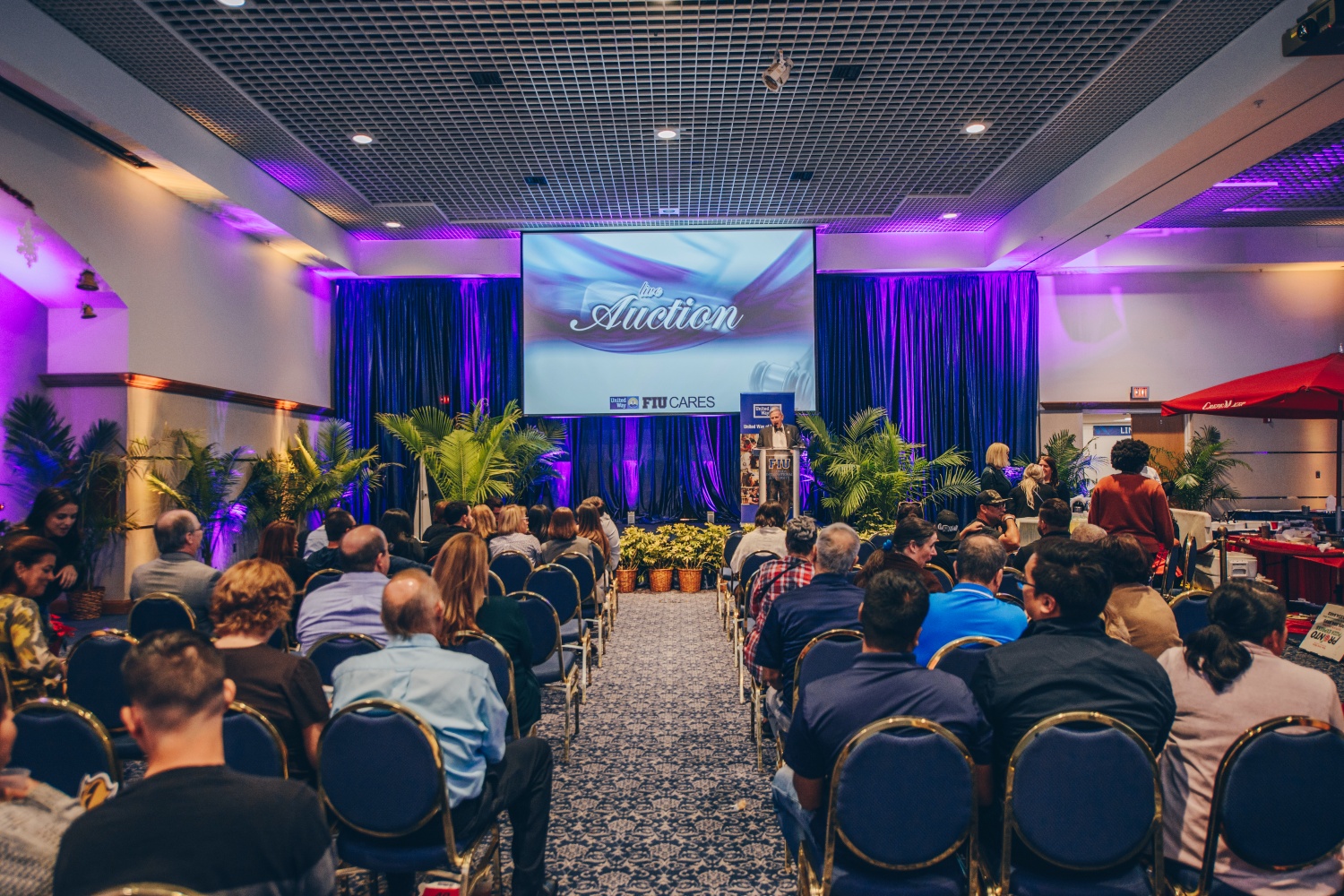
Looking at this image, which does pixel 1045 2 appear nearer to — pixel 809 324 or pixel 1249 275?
pixel 809 324

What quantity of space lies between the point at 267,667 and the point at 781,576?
7.78 ft

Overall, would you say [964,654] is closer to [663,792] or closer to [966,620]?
[966,620]

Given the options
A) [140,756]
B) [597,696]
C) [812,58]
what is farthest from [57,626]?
[812,58]

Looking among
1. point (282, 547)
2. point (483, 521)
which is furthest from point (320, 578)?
point (483, 521)

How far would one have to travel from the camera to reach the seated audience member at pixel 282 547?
4.61 metres

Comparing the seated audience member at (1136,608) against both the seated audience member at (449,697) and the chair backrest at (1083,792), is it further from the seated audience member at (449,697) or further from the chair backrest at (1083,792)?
the seated audience member at (449,697)

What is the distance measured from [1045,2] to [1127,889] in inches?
222

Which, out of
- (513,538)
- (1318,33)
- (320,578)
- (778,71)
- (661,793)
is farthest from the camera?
(778,71)

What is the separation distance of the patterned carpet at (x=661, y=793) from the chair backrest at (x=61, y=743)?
1047 millimetres

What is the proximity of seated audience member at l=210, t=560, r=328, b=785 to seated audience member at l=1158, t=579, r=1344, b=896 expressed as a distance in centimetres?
232

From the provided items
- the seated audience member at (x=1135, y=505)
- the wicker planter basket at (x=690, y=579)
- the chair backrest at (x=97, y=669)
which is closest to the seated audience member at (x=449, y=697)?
the chair backrest at (x=97, y=669)

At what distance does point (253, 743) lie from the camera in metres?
2.11

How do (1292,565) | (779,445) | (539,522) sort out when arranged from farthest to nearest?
(779,445) → (1292,565) → (539,522)

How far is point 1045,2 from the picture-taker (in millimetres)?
5531
